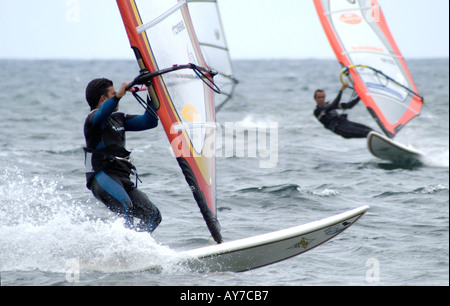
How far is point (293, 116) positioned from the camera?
1777cm

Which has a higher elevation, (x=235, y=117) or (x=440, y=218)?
(x=440, y=218)

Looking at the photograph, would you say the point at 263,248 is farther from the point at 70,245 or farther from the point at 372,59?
the point at 372,59

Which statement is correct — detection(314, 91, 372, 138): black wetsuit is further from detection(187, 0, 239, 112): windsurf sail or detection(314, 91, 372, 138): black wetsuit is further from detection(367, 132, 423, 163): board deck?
detection(187, 0, 239, 112): windsurf sail

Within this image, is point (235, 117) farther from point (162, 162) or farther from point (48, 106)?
point (162, 162)

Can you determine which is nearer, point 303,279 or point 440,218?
point 303,279

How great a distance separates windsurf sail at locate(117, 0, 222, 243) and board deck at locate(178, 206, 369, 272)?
0.24m

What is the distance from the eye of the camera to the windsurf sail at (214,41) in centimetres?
1159

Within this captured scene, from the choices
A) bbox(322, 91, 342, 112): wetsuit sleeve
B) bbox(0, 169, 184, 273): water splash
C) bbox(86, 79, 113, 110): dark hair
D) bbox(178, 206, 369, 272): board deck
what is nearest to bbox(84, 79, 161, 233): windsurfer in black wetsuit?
bbox(86, 79, 113, 110): dark hair

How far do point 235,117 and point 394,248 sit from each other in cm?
1312

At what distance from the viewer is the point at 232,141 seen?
41.5 feet

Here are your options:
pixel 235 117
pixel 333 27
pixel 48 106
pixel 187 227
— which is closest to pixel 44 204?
pixel 187 227

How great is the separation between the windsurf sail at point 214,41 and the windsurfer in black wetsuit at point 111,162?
697 centimetres

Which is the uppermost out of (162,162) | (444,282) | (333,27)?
(444,282)

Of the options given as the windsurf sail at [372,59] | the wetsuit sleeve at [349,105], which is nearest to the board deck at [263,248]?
the wetsuit sleeve at [349,105]
